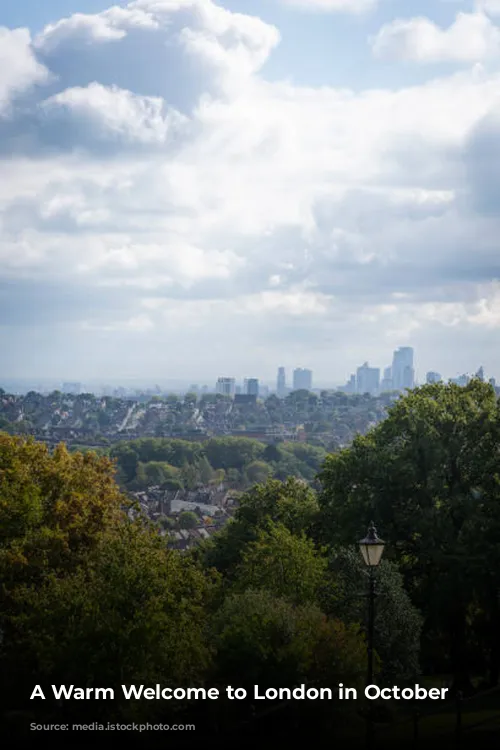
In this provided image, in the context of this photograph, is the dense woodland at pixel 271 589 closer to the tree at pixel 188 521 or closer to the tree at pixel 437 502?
the tree at pixel 437 502

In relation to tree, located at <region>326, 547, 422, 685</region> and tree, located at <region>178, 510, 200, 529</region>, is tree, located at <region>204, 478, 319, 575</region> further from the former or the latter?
tree, located at <region>178, 510, 200, 529</region>

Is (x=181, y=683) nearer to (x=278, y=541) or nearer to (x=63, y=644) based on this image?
(x=63, y=644)

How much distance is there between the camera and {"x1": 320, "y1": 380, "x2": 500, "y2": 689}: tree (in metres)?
22.9

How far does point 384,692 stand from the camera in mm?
16594

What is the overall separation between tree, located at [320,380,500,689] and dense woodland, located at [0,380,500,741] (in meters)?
0.05

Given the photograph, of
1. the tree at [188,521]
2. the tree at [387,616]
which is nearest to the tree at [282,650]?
the tree at [387,616]

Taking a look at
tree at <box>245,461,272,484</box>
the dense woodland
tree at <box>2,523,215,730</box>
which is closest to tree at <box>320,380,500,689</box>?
the dense woodland

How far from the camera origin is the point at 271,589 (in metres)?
20.1

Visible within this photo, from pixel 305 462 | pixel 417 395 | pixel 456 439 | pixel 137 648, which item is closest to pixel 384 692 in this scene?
pixel 137 648

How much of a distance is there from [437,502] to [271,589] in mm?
6456

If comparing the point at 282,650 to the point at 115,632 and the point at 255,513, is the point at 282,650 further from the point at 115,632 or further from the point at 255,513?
→ the point at 255,513

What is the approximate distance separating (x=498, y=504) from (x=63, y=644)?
12648mm

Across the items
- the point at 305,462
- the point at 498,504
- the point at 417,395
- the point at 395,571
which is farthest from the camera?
the point at 305,462

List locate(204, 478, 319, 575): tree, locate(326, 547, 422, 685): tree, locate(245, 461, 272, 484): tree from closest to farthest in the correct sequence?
locate(326, 547, 422, 685): tree
locate(204, 478, 319, 575): tree
locate(245, 461, 272, 484): tree
